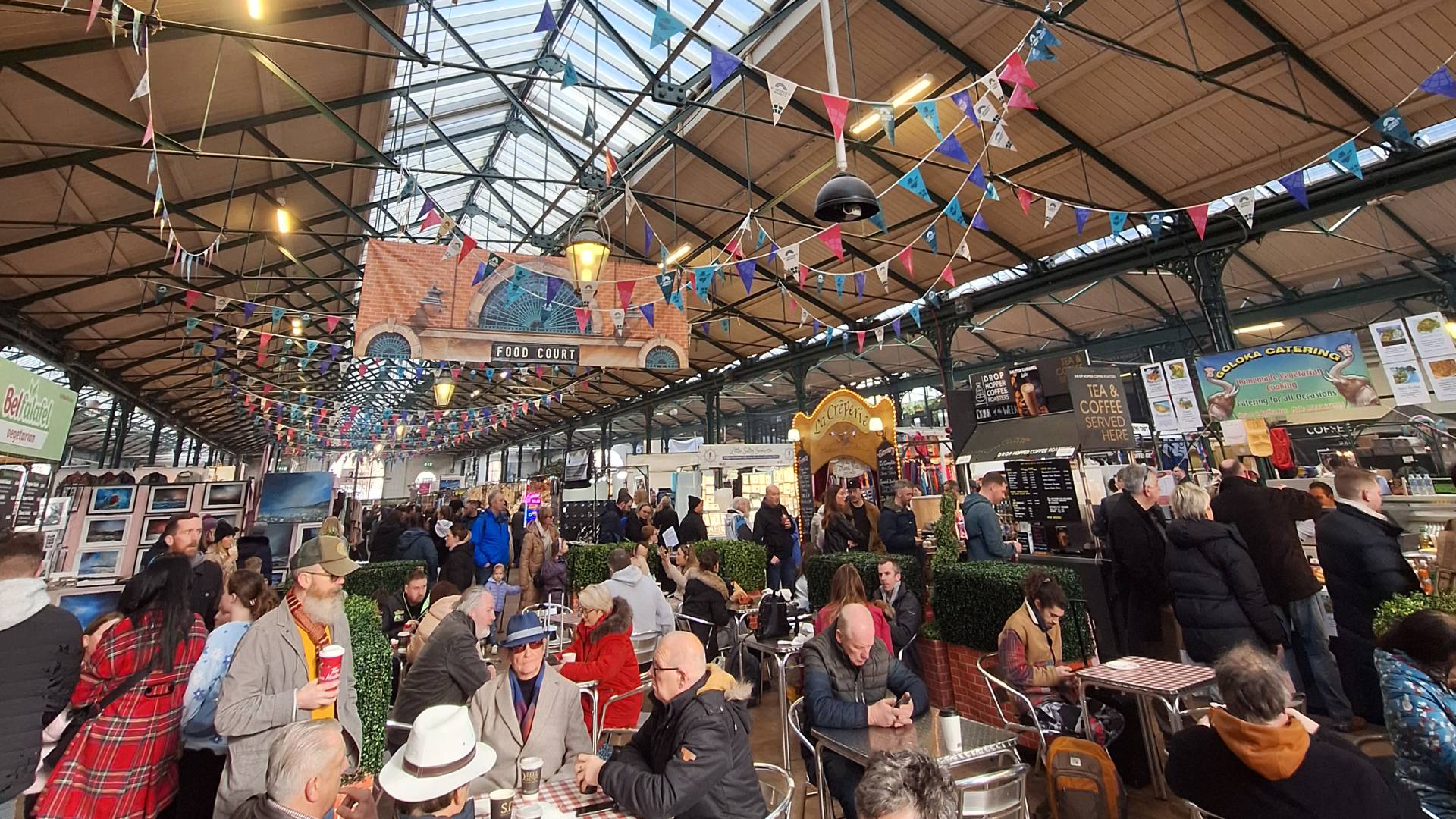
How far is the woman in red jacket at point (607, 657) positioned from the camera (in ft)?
10.7

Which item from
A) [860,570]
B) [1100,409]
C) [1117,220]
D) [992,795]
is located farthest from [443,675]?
[1100,409]

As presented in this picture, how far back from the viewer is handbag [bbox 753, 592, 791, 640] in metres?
4.12

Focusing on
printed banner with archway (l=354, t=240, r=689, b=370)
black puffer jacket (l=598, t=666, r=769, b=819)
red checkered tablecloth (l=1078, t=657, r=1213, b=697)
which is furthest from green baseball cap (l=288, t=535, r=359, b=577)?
printed banner with archway (l=354, t=240, r=689, b=370)

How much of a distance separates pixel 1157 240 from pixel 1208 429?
2935 mm

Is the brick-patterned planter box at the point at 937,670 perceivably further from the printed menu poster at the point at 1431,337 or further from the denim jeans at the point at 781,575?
the printed menu poster at the point at 1431,337

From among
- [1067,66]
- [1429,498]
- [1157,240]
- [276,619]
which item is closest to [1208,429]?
[1157,240]

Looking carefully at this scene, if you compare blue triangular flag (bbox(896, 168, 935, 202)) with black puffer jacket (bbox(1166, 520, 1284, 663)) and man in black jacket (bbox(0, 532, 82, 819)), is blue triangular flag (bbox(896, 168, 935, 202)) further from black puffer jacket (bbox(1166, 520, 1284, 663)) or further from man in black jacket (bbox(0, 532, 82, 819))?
man in black jacket (bbox(0, 532, 82, 819))

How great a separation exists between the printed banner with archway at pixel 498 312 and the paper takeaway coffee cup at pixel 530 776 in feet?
18.7

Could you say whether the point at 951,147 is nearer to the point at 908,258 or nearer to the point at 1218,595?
the point at 908,258

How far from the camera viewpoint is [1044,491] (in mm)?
6652

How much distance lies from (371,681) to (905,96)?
7629 millimetres

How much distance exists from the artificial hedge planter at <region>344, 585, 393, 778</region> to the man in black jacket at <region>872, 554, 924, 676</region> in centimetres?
309

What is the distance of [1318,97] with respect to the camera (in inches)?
226

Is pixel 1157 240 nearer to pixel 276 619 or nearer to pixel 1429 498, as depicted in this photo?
pixel 1429 498
